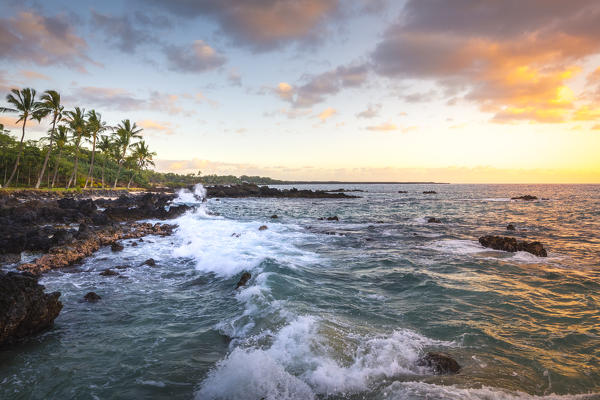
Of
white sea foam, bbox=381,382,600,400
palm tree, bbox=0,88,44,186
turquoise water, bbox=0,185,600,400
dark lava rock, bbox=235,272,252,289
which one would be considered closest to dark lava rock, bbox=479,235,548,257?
turquoise water, bbox=0,185,600,400

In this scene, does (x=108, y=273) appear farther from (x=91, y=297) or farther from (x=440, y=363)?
(x=440, y=363)

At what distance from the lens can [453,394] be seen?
14.0 ft

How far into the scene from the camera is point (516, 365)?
5.14 metres

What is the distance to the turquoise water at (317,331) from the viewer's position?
4.62 metres

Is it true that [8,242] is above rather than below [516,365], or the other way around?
above

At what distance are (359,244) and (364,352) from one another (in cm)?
1151

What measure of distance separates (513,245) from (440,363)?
484 inches

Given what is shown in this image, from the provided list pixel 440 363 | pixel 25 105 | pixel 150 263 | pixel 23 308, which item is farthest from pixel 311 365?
pixel 25 105

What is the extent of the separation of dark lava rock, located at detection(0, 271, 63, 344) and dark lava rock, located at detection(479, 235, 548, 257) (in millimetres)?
17329

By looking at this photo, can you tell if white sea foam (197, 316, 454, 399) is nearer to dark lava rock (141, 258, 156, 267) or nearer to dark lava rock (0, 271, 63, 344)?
dark lava rock (0, 271, 63, 344)

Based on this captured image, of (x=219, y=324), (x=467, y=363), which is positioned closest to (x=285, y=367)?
(x=219, y=324)

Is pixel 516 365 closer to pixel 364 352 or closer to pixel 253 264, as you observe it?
pixel 364 352

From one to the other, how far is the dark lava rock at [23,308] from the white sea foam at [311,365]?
13.3ft

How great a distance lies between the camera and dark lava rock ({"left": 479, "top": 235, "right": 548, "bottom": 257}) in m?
13.5
